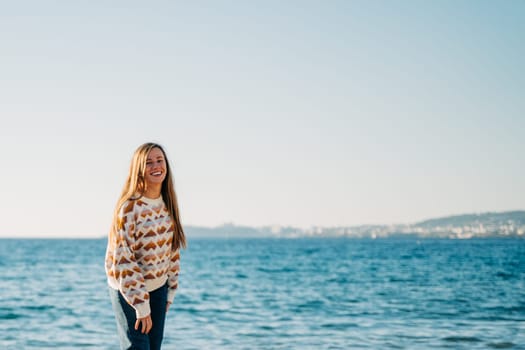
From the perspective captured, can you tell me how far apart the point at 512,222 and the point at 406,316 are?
446 feet

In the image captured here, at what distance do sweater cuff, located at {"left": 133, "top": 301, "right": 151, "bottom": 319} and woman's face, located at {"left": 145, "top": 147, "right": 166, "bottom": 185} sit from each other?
80 cm

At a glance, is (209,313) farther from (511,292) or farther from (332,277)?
(332,277)

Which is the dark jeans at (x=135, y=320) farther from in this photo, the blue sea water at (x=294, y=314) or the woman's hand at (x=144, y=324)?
the blue sea water at (x=294, y=314)

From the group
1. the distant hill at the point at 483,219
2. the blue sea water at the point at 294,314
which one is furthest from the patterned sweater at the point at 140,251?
the distant hill at the point at 483,219

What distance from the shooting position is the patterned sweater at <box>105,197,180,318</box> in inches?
170

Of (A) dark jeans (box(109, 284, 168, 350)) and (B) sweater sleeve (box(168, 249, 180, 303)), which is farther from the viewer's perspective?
(B) sweater sleeve (box(168, 249, 180, 303))

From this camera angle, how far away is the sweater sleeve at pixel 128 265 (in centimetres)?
431

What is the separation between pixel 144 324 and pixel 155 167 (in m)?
1.04

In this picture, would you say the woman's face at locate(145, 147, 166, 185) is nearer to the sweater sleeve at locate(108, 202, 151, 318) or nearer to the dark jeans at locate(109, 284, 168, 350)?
the sweater sleeve at locate(108, 202, 151, 318)

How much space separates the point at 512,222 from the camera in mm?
142250

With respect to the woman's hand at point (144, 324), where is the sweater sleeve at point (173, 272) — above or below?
above

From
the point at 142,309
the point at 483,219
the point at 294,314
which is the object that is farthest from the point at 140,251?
the point at 483,219

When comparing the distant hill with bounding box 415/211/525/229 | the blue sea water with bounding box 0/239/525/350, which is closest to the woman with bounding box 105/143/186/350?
the blue sea water with bounding box 0/239/525/350

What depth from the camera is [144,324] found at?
14.5ft
